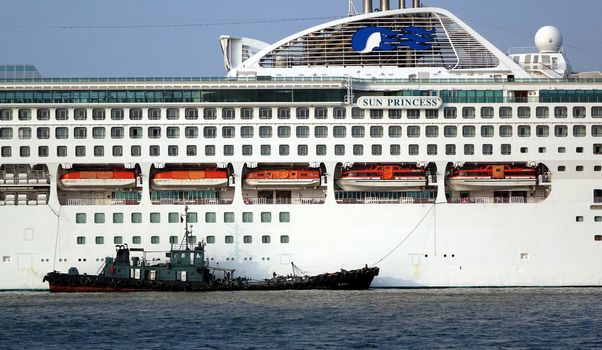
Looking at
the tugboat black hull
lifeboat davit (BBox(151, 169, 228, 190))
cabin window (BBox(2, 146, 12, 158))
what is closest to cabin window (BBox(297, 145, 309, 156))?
lifeboat davit (BBox(151, 169, 228, 190))

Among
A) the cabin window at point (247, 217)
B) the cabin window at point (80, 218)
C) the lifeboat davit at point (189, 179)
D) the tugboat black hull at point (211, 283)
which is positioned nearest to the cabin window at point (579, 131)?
the tugboat black hull at point (211, 283)

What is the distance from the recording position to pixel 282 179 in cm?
5634

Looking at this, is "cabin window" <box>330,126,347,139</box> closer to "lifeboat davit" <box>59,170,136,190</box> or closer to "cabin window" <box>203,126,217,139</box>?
"cabin window" <box>203,126,217,139</box>

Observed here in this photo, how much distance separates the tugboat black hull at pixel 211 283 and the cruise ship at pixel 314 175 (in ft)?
2.34

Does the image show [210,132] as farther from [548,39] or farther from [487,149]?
[548,39]

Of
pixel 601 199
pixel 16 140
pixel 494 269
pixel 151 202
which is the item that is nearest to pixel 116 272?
pixel 151 202

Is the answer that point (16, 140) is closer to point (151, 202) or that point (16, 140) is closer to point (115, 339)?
point (151, 202)

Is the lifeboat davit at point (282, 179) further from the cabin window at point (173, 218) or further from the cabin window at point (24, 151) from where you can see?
the cabin window at point (24, 151)

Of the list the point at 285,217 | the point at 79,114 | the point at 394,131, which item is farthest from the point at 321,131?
the point at 79,114

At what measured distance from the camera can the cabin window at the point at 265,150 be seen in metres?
56.5

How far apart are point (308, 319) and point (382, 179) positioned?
34.9 ft

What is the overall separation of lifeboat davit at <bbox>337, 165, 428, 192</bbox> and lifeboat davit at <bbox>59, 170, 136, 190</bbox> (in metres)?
8.22

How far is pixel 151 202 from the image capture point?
56438 mm

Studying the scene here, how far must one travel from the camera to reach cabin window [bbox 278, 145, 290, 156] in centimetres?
5650
